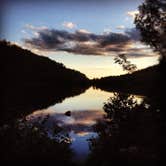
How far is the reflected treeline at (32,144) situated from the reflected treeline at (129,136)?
182mm

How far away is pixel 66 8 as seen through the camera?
2793mm

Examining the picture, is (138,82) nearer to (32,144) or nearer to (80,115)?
(80,115)

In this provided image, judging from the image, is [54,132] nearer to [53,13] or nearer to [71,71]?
[71,71]

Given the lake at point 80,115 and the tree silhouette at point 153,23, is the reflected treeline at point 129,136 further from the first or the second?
the tree silhouette at point 153,23

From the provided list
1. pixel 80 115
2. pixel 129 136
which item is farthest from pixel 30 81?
pixel 129 136

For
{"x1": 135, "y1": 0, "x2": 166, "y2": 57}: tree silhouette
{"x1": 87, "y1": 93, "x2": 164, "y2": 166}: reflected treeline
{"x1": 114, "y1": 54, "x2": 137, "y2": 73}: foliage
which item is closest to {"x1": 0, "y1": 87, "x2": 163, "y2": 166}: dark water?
{"x1": 87, "y1": 93, "x2": 164, "y2": 166}: reflected treeline

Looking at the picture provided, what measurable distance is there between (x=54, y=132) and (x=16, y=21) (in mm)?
774

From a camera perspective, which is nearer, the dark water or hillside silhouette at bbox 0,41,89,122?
the dark water

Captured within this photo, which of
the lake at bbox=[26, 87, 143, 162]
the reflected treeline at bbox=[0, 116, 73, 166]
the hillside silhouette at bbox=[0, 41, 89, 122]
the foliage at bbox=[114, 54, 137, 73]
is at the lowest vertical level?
the reflected treeline at bbox=[0, 116, 73, 166]

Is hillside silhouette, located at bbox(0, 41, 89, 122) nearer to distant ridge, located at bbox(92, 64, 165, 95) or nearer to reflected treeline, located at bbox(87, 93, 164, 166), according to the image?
distant ridge, located at bbox(92, 64, 165, 95)

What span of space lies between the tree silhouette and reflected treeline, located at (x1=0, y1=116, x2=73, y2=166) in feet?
2.68

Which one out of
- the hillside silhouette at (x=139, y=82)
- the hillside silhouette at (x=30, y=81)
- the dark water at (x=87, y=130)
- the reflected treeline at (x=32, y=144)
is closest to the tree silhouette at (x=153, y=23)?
the hillside silhouette at (x=139, y=82)

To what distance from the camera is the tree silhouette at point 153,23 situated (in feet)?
8.90

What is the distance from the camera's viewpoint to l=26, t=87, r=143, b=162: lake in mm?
2744
